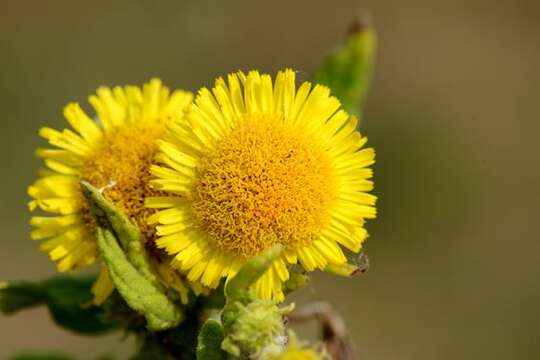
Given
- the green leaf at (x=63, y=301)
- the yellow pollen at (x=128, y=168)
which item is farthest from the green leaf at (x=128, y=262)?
the green leaf at (x=63, y=301)

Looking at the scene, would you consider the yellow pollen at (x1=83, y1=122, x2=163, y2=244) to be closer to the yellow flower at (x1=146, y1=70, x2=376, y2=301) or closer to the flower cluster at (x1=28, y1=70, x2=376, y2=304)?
the flower cluster at (x1=28, y1=70, x2=376, y2=304)

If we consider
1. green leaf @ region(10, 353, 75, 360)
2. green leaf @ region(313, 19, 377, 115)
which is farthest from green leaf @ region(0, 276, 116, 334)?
green leaf @ region(313, 19, 377, 115)

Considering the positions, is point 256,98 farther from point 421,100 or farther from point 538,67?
point 538,67

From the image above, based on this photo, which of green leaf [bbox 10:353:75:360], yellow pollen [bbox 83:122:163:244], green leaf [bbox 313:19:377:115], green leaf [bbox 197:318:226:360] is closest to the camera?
green leaf [bbox 197:318:226:360]

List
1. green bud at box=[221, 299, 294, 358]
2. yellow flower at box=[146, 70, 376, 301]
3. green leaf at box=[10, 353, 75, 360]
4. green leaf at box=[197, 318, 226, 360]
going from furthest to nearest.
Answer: green leaf at box=[10, 353, 75, 360]
yellow flower at box=[146, 70, 376, 301]
green leaf at box=[197, 318, 226, 360]
green bud at box=[221, 299, 294, 358]

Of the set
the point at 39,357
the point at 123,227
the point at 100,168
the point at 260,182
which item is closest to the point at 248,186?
the point at 260,182

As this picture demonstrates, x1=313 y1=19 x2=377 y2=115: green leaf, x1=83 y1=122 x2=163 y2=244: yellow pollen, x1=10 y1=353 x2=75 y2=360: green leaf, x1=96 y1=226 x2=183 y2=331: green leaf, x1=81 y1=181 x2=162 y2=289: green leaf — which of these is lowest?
x1=10 y1=353 x2=75 y2=360: green leaf

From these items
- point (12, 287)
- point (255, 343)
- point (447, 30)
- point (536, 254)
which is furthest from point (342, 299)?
point (255, 343)
